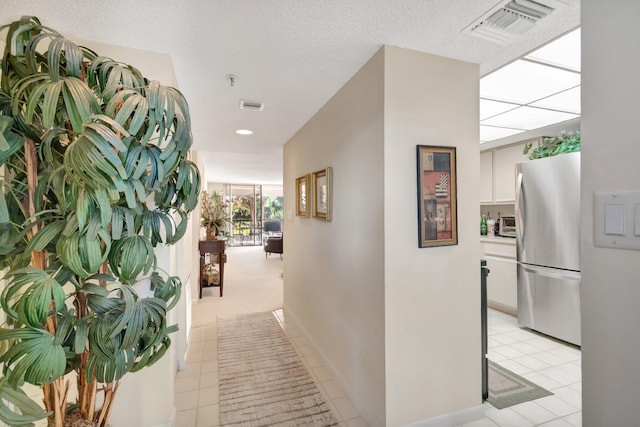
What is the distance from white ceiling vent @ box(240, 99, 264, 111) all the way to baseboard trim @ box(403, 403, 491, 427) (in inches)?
99.9

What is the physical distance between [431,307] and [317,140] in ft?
5.72

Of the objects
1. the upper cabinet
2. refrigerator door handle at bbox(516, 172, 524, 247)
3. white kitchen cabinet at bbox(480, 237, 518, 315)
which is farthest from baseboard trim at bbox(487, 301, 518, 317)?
the upper cabinet

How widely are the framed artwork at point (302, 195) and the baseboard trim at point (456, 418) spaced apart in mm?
1955

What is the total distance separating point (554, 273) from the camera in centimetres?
301

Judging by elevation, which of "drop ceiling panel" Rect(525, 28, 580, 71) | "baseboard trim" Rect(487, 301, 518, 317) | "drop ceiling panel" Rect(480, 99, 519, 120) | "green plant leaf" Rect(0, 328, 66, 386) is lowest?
"baseboard trim" Rect(487, 301, 518, 317)

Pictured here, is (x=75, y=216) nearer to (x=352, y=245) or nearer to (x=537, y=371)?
(x=352, y=245)

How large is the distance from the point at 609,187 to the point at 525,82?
78.0 inches

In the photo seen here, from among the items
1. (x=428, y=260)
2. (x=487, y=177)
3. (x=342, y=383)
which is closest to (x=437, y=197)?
(x=428, y=260)

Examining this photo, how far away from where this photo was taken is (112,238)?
3.12 feet

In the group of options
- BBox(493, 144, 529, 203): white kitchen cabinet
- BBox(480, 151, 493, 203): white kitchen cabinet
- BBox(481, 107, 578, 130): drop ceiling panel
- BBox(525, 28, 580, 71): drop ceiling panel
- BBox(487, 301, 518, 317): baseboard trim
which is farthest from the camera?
BBox(480, 151, 493, 203): white kitchen cabinet

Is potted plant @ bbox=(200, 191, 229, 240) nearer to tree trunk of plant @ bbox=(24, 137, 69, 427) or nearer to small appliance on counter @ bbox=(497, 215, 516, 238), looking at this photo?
tree trunk of plant @ bbox=(24, 137, 69, 427)

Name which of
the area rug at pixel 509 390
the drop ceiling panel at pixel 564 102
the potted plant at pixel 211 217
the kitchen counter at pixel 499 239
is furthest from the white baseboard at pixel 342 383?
the drop ceiling panel at pixel 564 102

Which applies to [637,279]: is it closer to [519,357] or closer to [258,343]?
[519,357]

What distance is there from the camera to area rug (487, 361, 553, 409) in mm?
2096
